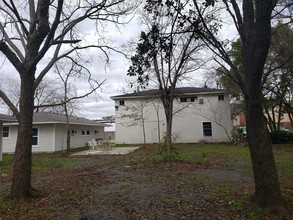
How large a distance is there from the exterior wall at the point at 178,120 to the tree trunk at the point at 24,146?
1905 centimetres

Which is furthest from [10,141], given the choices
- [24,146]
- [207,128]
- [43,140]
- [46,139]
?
[24,146]

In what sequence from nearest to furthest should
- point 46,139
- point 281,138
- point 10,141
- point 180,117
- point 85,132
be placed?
1. point 46,139
2. point 10,141
3. point 281,138
4. point 180,117
5. point 85,132

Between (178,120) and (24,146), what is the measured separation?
2056 cm

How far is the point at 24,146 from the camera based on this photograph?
6629 mm

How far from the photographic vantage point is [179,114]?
26.3 meters

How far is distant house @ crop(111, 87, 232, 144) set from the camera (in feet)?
83.9

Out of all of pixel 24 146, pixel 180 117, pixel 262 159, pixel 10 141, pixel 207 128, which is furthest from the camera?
pixel 180 117

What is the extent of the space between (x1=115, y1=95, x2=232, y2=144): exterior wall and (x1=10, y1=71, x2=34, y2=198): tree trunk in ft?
62.5

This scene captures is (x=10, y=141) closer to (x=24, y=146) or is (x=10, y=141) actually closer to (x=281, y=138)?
(x=24, y=146)

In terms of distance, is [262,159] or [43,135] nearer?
[262,159]

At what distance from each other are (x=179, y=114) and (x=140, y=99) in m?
3.99

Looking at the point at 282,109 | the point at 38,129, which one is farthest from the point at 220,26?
the point at 282,109

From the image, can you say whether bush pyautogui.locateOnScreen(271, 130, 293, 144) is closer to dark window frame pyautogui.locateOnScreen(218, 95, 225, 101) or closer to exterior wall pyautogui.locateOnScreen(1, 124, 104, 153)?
dark window frame pyautogui.locateOnScreen(218, 95, 225, 101)

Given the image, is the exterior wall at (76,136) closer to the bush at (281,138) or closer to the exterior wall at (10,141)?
the exterior wall at (10,141)
